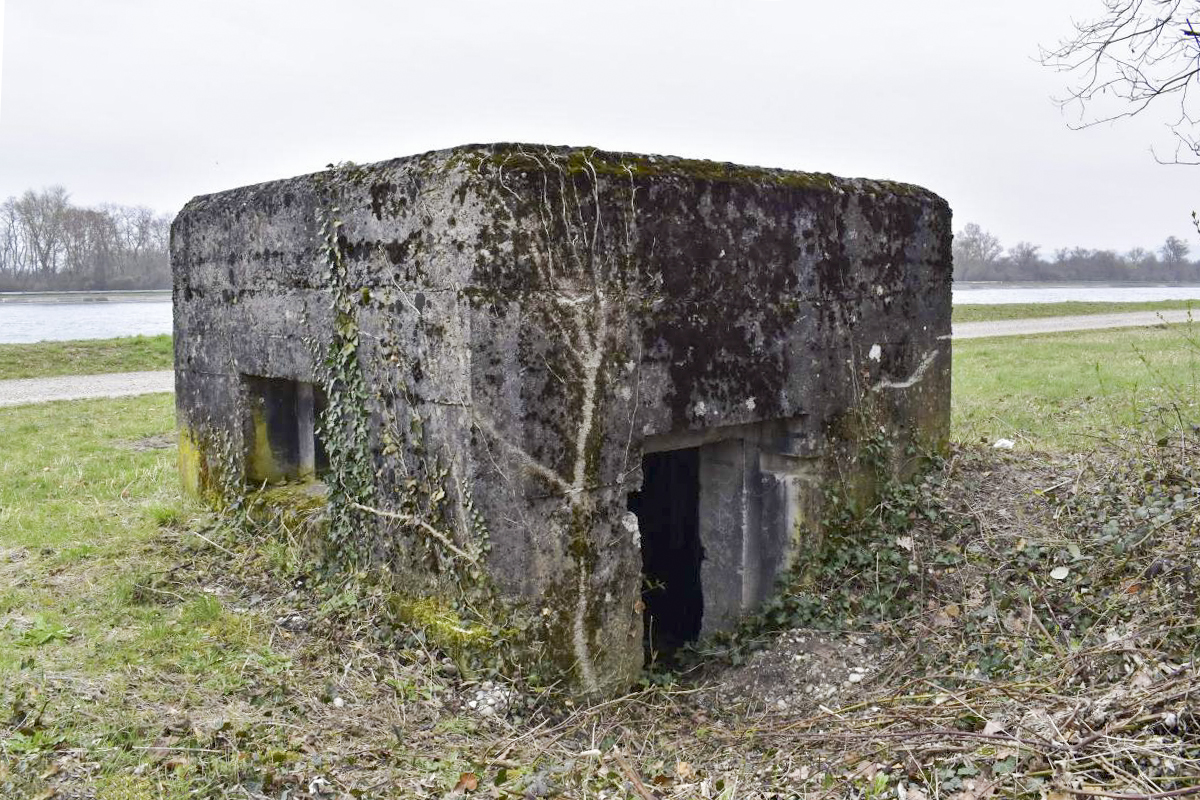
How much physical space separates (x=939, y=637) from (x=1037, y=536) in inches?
42.5

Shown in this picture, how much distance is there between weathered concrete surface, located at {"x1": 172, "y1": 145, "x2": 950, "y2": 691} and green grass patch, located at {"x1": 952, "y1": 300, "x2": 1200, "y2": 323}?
22.5 metres

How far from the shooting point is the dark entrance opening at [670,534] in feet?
22.0

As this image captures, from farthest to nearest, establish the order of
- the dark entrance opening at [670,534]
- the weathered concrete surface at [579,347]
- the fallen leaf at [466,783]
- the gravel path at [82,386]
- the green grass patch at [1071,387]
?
1. the gravel path at [82,386]
2. the green grass patch at [1071,387]
3. the dark entrance opening at [670,534]
4. the weathered concrete surface at [579,347]
5. the fallen leaf at [466,783]

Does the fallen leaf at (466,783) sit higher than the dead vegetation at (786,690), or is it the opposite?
the dead vegetation at (786,690)

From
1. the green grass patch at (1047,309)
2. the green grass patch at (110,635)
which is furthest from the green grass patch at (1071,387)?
the green grass patch at (1047,309)

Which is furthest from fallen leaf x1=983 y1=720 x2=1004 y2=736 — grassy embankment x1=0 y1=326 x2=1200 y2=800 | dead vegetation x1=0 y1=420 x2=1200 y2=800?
grassy embankment x1=0 y1=326 x2=1200 y2=800

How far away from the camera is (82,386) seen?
606 inches

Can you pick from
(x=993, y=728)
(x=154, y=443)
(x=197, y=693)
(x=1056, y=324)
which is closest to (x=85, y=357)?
(x=154, y=443)

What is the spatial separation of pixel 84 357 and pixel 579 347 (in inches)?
658

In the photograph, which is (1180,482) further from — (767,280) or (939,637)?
(767,280)

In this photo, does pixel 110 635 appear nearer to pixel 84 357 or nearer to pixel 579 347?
pixel 579 347

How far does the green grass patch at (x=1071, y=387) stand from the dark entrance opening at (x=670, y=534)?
2754 mm

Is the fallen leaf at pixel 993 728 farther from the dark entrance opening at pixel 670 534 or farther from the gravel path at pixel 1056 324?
the gravel path at pixel 1056 324

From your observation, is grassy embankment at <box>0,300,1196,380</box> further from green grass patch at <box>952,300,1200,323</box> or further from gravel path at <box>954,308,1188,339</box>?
green grass patch at <box>952,300,1200,323</box>
